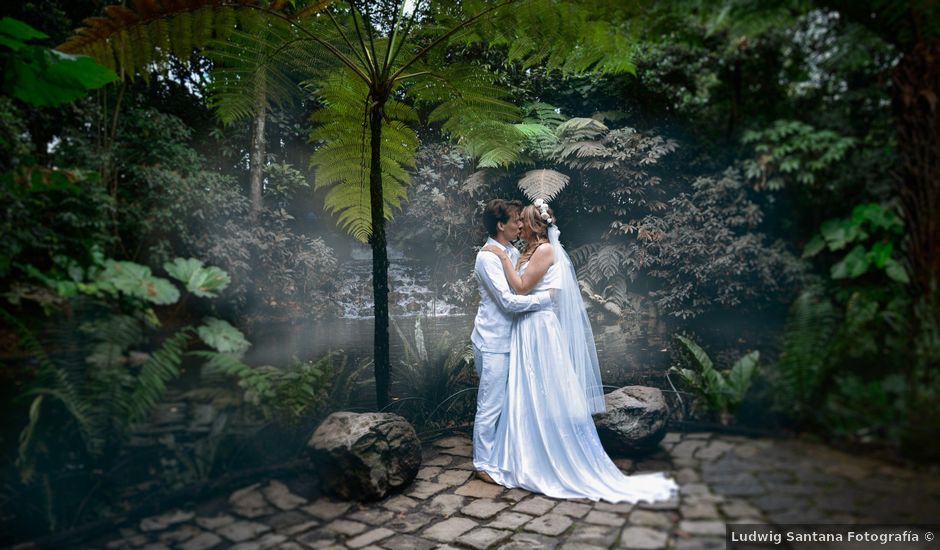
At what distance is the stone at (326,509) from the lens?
2.01 m

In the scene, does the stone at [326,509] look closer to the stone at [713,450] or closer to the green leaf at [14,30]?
the stone at [713,450]

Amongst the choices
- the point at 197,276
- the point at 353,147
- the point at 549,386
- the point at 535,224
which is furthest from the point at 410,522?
the point at 353,147

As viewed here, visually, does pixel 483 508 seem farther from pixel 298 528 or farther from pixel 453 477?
pixel 298 528

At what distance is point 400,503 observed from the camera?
84.7 inches

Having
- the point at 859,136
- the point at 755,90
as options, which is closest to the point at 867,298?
the point at 859,136

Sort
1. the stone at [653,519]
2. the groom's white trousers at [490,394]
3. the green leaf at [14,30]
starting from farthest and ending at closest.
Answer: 1. the groom's white trousers at [490,394]
2. the green leaf at [14,30]
3. the stone at [653,519]

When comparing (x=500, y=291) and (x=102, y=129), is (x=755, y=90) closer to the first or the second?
(x=500, y=291)

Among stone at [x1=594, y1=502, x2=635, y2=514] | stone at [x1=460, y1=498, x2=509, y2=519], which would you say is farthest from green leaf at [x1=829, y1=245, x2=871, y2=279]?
stone at [x1=460, y1=498, x2=509, y2=519]

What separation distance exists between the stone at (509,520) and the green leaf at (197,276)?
5.20ft

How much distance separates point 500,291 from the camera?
2.55m

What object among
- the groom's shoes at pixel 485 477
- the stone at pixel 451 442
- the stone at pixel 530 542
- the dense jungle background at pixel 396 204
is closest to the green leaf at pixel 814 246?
the dense jungle background at pixel 396 204

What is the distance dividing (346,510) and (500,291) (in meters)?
1.25

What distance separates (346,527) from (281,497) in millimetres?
408

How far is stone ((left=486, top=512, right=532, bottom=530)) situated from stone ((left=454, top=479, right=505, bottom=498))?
0.76ft
